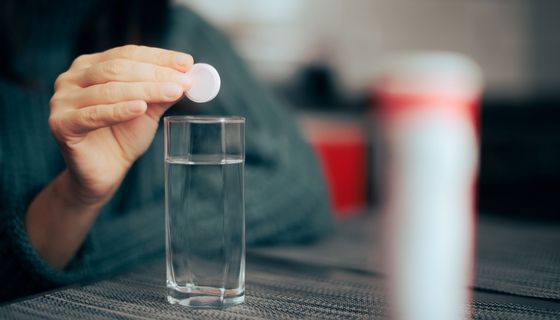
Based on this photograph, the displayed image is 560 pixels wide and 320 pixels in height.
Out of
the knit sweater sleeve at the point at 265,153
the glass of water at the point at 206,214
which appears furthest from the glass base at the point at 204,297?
the knit sweater sleeve at the point at 265,153

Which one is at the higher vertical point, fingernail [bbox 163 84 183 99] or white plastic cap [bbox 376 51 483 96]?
white plastic cap [bbox 376 51 483 96]

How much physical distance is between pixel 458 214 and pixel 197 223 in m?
0.79

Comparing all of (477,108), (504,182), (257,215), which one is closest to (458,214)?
(257,215)

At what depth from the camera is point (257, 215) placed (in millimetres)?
926

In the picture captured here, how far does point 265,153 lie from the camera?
1041 millimetres

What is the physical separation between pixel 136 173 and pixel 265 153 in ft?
0.69

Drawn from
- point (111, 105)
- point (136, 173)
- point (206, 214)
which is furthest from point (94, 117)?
point (136, 173)

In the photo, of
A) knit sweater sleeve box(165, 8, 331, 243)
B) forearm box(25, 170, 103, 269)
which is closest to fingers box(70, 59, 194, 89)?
forearm box(25, 170, 103, 269)

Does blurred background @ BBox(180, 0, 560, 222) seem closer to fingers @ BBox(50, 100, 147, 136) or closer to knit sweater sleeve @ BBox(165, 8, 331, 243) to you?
knit sweater sleeve @ BBox(165, 8, 331, 243)

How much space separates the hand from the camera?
554 mm

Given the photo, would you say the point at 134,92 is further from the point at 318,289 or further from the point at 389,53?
the point at 389,53

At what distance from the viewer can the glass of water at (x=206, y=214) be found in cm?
54

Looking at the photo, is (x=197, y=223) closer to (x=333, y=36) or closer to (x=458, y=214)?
(x=458, y=214)

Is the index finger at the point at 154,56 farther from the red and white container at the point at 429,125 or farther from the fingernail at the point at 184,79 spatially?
the red and white container at the point at 429,125
